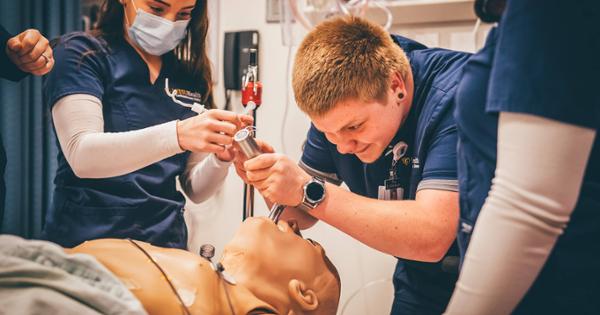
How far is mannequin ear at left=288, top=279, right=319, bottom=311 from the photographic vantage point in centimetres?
100

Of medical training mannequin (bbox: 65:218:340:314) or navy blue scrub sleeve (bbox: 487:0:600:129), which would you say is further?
medical training mannequin (bbox: 65:218:340:314)

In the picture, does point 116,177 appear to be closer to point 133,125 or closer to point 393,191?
point 133,125

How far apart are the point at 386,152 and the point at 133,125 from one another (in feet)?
2.10

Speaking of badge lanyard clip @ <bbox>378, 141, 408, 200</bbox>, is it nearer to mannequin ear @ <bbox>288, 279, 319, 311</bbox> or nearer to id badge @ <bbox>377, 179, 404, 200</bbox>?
id badge @ <bbox>377, 179, 404, 200</bbox>

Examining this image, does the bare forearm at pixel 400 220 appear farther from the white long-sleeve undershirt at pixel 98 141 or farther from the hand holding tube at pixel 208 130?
the white long-sleeve undershirt at pixel 98 141

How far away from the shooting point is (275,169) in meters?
1.05

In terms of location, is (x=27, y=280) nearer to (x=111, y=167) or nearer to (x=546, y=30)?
(x=111, y=167)

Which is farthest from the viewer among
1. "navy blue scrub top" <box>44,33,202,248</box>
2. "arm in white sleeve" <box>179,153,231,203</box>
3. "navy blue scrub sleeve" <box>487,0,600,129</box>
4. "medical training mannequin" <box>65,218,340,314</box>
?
"arm in white sleeve" <box>179,153,231,203</box>

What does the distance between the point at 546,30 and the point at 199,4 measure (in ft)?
3.28

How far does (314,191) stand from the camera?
1073mm

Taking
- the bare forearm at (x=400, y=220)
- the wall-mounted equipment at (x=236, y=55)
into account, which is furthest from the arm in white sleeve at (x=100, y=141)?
the wall-mounted equipment at (x=236, y=55)

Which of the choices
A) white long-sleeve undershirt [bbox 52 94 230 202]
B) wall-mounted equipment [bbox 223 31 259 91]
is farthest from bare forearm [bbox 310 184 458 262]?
wall-mounted equipment [bbox 223 31 259 91]

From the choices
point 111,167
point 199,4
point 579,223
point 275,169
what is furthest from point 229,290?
point 199,4

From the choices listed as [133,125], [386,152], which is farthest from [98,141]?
[386,152]
